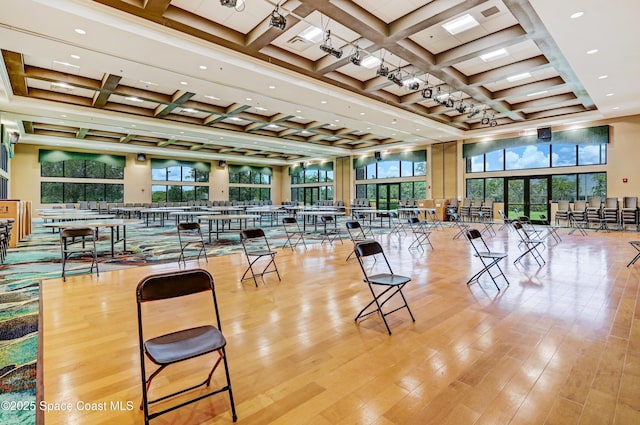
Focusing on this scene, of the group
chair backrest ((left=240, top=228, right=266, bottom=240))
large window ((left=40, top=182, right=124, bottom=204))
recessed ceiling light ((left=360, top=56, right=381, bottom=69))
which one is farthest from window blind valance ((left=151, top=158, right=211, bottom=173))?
chair backrest ((left=240, top=228, right=266, bottom=240))

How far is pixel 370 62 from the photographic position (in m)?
7.94

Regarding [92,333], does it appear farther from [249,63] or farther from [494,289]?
[249,63]

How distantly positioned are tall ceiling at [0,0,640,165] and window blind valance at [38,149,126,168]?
392 cm

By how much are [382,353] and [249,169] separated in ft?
75.5

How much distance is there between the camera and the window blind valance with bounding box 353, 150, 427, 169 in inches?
678

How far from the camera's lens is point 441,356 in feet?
7.84

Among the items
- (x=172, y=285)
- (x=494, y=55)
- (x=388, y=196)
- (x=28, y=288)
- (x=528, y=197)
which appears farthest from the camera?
(x=388, y=196)

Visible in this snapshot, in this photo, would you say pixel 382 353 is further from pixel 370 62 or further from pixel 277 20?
pixel 370 62

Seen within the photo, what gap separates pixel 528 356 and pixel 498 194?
1395cm

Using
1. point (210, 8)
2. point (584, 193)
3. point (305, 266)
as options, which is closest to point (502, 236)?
point (584, 193)

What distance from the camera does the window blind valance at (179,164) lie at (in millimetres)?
20125

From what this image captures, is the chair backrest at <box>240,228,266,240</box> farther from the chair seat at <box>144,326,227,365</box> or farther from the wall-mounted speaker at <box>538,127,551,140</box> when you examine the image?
the wall-mounted speaker at <box>538,127,551,140</box>

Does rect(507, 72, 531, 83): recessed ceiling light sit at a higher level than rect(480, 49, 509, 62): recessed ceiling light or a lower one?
higher

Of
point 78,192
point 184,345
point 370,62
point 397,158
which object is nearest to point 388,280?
point 184,345
